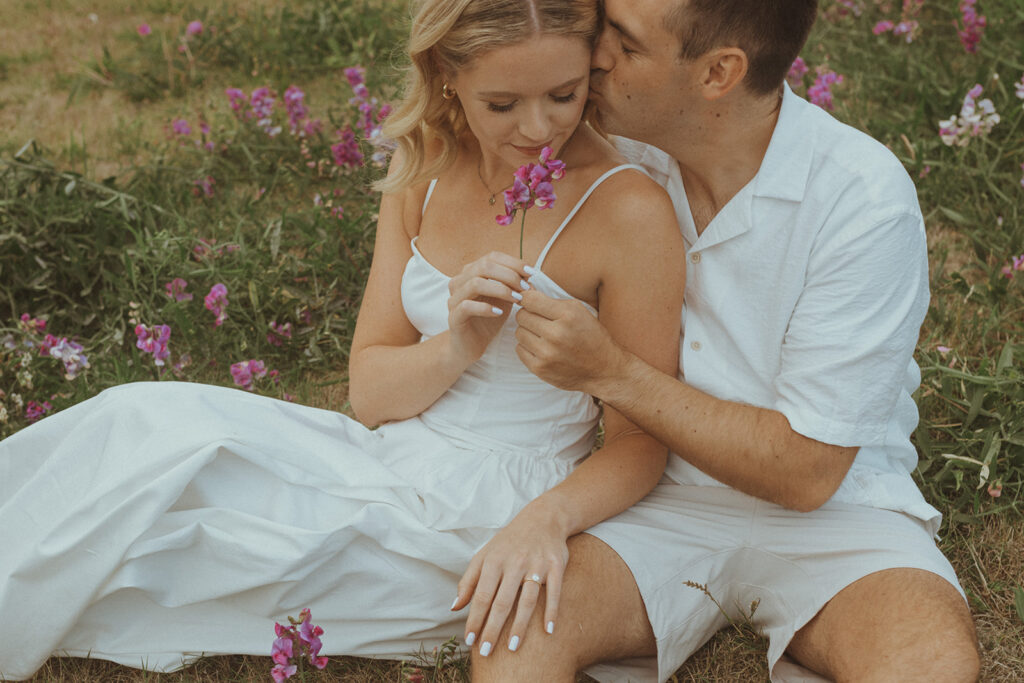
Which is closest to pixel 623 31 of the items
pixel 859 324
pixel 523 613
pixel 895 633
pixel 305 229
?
pixel 859 324

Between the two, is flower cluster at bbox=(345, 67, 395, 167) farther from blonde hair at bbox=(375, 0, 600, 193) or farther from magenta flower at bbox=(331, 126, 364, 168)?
blonde hair at bbox=(375, 0, 600, 193)

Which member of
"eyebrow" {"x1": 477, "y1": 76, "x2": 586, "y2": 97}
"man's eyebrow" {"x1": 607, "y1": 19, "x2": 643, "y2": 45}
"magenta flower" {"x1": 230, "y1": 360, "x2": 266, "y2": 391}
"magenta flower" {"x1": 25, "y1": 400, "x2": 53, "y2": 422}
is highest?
"man's eyebrow" {"x1": 607, "y1": 19, "x2": 643, "y2": 45}

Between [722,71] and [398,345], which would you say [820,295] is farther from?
[398,345]

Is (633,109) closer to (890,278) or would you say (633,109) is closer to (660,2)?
(660,2)

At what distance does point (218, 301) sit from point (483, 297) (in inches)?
65.2

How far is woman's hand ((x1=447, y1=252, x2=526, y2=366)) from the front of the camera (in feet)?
7.25

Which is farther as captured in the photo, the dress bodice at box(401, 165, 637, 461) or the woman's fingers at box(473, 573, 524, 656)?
the dress bodice at box(401, 165, 637, 461)

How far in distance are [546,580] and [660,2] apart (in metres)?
1.25

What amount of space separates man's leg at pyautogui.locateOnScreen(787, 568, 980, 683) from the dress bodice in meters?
0.74

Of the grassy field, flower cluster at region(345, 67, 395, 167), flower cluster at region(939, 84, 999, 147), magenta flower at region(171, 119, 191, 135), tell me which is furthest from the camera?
magenta flower at region(171, 119, 191, 135)

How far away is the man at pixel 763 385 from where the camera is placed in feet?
7.47

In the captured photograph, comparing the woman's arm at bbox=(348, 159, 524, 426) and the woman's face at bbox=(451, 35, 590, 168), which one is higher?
the woman's face at bbox=(451, 35, 590, 168)

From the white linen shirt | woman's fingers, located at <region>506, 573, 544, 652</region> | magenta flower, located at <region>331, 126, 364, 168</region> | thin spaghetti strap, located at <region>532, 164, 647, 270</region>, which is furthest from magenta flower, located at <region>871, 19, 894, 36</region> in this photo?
woman's fingers, located at <region>506, 573, 544, 652</region>

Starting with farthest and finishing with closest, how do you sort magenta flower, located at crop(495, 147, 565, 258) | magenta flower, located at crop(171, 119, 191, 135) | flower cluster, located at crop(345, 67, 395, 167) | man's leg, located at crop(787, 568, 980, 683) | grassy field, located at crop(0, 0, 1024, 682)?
magenta flower, located at crop(171, 119, 191, 135) < flower cluster, located at crop(345, 67, 395, 167) < grassy field, located at crop(0, 0, 1024, 682) < man's leg, located at crop(787, 568, 980, 683) < magenta flower, located at crop(495, 147, 565, 258)
